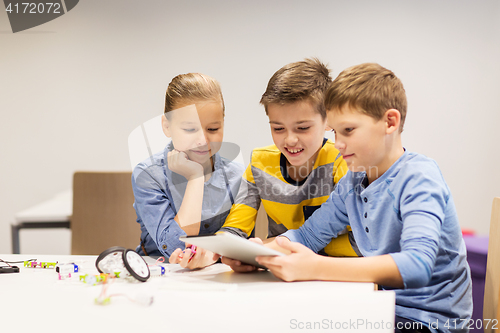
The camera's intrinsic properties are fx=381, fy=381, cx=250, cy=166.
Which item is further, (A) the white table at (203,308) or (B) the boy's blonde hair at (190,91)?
(B) the boy's blonde hair at (190,91)

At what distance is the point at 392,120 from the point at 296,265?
1.23 ft

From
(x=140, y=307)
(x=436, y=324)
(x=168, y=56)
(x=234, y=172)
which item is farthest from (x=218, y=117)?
(x=168, y=56)

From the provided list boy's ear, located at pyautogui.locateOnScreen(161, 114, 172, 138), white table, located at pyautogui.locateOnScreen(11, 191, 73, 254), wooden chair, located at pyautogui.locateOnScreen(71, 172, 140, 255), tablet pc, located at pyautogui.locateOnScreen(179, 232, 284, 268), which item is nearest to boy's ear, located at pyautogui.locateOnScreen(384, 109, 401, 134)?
tablet pc, located at pyautogui.locateOnScreen(179, 232, 284, 268)

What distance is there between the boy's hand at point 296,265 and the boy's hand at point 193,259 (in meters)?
0.20

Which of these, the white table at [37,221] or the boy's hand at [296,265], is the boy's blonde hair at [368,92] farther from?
the white table at [37,221]

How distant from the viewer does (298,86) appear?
101 cm

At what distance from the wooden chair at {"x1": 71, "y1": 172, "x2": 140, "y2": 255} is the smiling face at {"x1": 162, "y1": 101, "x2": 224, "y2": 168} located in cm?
69

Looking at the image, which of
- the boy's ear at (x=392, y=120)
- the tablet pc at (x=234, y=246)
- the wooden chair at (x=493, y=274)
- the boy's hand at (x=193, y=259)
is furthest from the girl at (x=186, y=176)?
the wooden chair at (x=493, y=274)

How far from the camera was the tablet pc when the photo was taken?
647mm

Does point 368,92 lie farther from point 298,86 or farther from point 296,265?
point 296,265

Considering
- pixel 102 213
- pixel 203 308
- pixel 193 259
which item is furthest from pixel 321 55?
pixel 203 308

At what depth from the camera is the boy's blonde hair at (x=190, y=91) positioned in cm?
111

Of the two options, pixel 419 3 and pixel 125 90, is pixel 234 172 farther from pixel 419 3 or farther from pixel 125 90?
pixel 419 3

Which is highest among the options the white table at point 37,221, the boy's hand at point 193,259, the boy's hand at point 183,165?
the boy's hand at point 183,165
